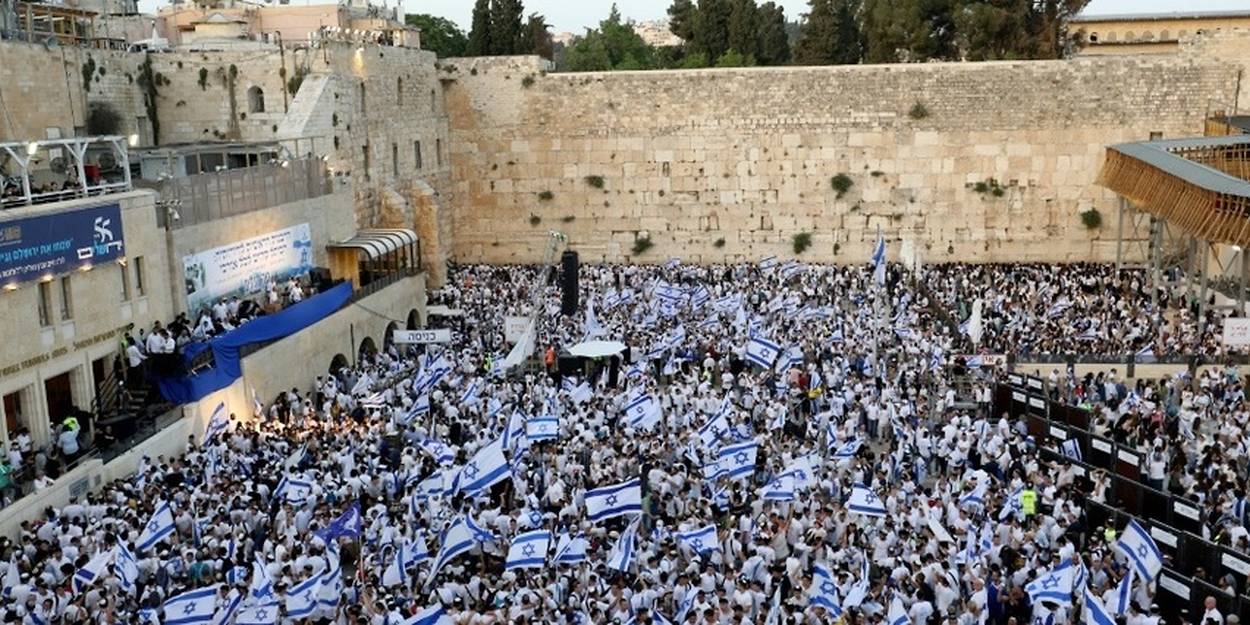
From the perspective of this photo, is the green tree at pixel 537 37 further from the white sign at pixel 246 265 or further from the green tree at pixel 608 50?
the white sign at pixel 246 265

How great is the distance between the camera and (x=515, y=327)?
24.3 metres

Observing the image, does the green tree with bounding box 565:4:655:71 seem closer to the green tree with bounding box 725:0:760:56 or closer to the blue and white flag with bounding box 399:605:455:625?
the green tree with bounding box 725:0:760:56

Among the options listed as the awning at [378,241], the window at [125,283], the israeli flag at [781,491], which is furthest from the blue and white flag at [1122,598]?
the awning at [378,241]

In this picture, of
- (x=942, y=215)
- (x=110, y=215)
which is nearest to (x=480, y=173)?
(x=942, y=215)

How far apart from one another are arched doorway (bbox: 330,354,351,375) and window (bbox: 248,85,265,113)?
29.6 ft

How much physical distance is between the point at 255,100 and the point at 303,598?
69.8 feet

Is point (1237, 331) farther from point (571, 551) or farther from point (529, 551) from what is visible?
point (529, 551)

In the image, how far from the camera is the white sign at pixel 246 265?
22525 millimetres

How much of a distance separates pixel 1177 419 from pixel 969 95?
17278 millimetres

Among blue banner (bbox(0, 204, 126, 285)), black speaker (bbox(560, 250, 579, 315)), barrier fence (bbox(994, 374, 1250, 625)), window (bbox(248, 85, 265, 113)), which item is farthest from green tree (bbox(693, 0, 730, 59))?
blue banner (bbox(0, 204, 126, 285))

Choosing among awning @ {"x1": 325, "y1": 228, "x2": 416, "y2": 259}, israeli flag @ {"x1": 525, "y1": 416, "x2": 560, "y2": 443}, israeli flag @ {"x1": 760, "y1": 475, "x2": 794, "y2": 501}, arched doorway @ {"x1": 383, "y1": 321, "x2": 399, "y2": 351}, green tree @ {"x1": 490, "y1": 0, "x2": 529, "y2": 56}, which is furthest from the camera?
green tree @ {"x1": 490, "y1": 0, "x2": 529, "y2": 56}

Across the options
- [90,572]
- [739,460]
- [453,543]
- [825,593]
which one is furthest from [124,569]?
[739,460]

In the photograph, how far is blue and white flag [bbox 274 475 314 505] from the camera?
1557 cm

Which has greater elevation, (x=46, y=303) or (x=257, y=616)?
(x=46, y=303)
